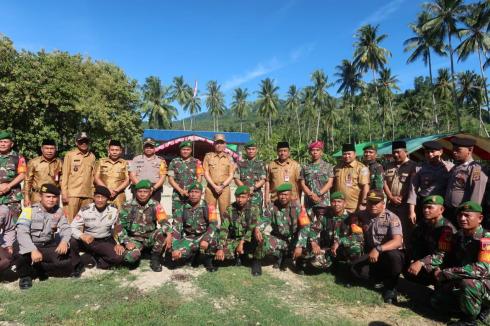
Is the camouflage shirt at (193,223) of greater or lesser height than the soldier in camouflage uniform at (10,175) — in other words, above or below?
below

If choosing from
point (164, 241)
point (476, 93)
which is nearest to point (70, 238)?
point (164, 241)

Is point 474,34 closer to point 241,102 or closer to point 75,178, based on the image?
point 75,178

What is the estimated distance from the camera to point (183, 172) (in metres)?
5.62

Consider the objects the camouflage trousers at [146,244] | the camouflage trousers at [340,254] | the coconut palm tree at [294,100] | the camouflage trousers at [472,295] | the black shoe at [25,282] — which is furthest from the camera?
the coconut palm tree at [294,100]

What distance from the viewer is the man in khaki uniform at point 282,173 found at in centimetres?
570

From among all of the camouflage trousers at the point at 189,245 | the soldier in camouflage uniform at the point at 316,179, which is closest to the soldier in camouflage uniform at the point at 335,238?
the soldier in camouflage uniform at the point at 316,179

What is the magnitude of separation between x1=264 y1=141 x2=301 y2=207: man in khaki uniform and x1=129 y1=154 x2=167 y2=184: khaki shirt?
1866 millimetres

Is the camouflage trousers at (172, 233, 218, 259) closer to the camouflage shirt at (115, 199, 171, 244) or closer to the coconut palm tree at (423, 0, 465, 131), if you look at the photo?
the camouflage shirt at (115, 199, 171, 244)

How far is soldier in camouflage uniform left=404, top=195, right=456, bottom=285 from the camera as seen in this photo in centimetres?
373

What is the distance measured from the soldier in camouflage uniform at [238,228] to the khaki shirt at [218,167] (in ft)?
2.78

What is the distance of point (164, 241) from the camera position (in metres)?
4.83

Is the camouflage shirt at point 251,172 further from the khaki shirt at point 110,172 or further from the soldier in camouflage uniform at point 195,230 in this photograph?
the khaki shirt at point 110,172

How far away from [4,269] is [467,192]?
591cm

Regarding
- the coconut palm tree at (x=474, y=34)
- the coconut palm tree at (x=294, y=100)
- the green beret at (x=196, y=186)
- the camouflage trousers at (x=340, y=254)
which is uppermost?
the coconut palm tree at (x=294, y=100)
